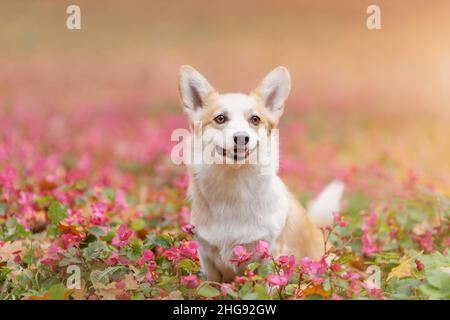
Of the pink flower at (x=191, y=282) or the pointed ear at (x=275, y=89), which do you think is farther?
the pointed ear at (x=275, y=89)

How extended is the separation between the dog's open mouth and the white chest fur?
3.6 inches

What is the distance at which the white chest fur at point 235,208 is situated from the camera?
263 cm

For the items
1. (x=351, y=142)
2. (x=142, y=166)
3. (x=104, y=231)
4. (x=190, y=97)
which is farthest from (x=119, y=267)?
(x=351, y=142)

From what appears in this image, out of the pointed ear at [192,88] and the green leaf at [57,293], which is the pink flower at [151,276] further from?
the pointed ear at [192,88]

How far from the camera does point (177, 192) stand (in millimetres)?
3906

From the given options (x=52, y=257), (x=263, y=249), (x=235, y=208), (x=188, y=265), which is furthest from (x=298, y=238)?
(x=52, y=257)

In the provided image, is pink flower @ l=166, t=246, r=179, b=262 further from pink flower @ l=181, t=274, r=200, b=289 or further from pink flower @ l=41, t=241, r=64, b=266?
pink flower @ l=41, t=241, r=64, b=266

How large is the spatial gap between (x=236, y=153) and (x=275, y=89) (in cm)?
41

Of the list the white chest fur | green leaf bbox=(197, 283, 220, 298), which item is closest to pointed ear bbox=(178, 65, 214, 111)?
the white chest fur

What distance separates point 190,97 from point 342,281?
989 mm

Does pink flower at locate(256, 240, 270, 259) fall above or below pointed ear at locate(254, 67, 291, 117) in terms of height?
below

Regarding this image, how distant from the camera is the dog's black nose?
2.46 m

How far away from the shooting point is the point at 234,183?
2.68 meters

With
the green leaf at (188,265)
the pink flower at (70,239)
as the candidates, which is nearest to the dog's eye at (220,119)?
the green leaf at (188,265)
